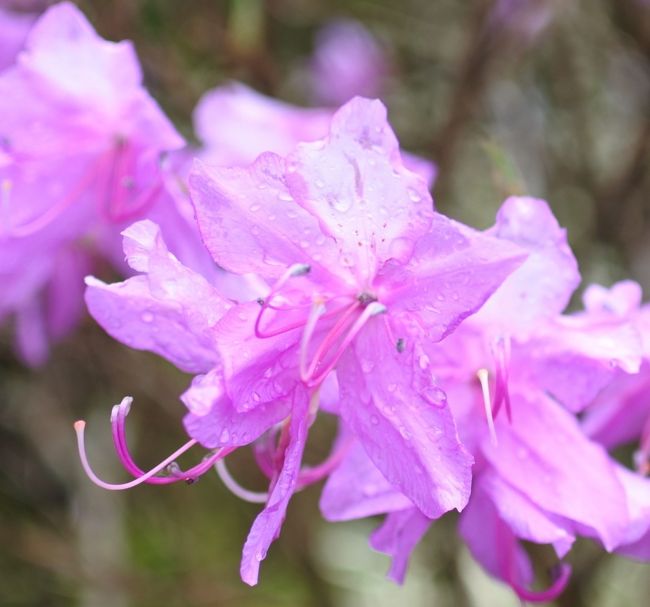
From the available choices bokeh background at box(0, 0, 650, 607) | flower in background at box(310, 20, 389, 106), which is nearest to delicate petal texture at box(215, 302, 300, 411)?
bokeh background at box(0, 0, 650, 607)

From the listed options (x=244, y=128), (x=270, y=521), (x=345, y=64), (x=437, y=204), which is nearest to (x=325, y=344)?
(x=270, y=521)

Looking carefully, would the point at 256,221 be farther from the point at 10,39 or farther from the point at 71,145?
the point at 10,39

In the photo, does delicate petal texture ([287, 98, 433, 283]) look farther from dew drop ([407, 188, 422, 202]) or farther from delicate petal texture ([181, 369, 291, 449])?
delicate petal texture ([181, 369, 291, 449])

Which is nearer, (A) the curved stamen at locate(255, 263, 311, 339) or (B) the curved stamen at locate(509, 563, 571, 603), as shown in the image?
(A) the curved stamen at locate(255, 263, 311, 339)

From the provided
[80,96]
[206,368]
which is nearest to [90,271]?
[80,96]

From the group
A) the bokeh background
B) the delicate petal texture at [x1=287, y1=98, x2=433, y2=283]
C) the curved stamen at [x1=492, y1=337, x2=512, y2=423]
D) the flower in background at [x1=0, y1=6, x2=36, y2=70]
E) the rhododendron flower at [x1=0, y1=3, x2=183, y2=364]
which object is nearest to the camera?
the delicate petal texture at [x1=287, y1=98, x2=433, y2=283]

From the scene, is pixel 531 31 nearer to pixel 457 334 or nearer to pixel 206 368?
pixel 457 334

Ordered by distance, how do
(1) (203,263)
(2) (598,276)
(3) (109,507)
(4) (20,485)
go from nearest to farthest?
1. (1) (203,263)
2. (2) (598,276)
3. (3) (109,507)
4. (4) (20,485)
